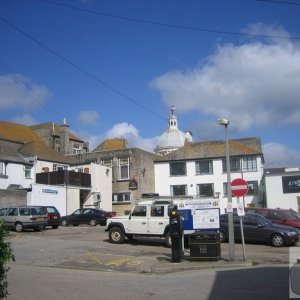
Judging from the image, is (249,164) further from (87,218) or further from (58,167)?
(87,218)

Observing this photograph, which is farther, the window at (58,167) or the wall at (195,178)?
the wall at (195,178)

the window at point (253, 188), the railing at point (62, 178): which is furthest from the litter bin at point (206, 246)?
the window at point (253, 188)

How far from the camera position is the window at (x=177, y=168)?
2247 inches

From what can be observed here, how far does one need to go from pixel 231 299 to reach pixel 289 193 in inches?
1665

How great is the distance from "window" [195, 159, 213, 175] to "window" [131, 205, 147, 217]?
34.7m

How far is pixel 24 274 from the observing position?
43.7 feet

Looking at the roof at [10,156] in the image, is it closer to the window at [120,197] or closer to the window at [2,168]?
the window at [2,168]

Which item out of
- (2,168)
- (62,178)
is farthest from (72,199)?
(2,168)

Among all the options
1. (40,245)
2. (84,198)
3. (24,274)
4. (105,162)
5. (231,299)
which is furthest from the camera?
(105,162)

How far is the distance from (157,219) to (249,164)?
115 ft

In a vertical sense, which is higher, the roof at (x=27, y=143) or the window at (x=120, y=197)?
the roof at (x=27, y=143)

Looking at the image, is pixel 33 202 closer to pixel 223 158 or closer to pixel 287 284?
pixel 223 158

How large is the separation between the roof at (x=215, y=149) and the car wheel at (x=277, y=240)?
1300 inches

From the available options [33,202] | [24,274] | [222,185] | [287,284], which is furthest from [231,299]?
[222,185]
